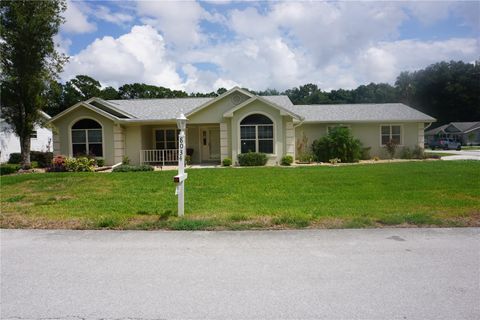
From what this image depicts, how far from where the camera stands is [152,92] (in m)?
67.4

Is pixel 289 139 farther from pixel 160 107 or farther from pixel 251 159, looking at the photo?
pixel 160 107

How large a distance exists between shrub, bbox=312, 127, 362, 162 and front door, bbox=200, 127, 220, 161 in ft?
21.4

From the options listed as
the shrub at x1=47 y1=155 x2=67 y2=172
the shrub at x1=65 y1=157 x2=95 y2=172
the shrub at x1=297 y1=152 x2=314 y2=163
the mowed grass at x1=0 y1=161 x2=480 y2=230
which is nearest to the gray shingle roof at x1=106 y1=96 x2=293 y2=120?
the shrub at x1=297 y1=152 x2=314 y2=163

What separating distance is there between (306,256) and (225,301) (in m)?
1.76

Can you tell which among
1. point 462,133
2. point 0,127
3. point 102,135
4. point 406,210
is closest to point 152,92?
point 0,127

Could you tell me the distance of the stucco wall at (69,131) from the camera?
20.0m

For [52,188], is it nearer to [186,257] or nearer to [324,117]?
[186,257]

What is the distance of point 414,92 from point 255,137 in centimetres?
7164

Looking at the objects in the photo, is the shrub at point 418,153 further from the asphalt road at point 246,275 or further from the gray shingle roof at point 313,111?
the asphalt road at point 246,275

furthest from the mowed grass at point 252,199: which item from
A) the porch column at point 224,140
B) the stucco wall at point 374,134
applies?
the stucco wall at point 374,134

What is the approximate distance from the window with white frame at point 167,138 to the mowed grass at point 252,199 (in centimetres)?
746

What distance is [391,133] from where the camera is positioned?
23469 mm

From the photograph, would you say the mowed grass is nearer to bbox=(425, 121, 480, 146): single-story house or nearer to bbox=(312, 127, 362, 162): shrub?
bbox=(312, 127, 362, 162): shrub

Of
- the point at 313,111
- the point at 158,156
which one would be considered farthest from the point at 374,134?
the point at 158,156
